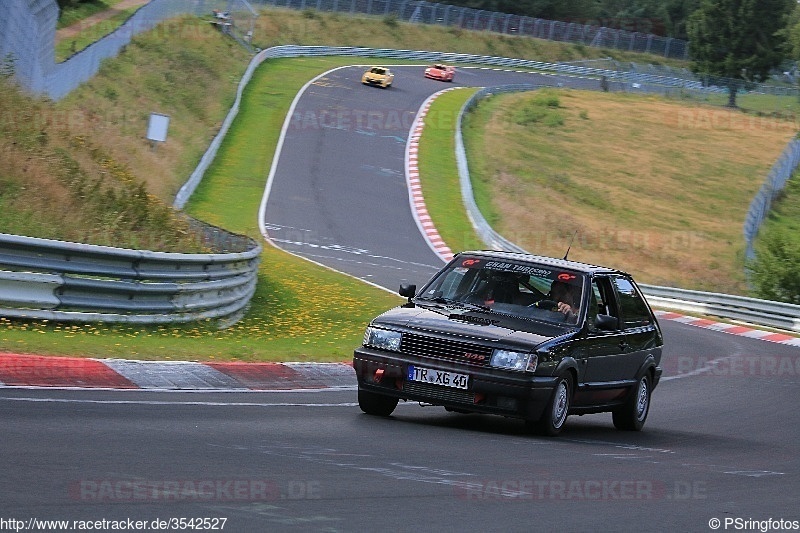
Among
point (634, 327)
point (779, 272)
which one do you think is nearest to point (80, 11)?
point (779, 272)

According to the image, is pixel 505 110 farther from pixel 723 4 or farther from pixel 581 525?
pixel 581 525

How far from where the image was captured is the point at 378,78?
212ft

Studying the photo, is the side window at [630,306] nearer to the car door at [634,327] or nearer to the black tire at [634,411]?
the car door at [634,327]

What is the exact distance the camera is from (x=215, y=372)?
12438mm

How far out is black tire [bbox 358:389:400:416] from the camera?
11.1 metres

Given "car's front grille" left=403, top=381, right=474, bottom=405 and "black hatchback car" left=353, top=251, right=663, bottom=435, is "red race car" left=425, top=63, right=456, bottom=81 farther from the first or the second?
"car's front grille" left=403, top=381, right=474, bottom=405

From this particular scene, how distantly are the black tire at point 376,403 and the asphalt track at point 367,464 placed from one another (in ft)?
0.53

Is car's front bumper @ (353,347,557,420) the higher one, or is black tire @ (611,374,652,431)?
car's front bumper @ (353,347,557,420)

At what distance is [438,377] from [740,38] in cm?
9245

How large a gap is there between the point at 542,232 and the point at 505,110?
23.9 meters

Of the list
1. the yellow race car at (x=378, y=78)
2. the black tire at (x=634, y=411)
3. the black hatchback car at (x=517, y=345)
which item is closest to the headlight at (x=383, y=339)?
the black hatchback car at (x=517, y=345)

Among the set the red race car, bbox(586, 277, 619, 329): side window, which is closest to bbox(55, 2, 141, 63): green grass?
the red race car

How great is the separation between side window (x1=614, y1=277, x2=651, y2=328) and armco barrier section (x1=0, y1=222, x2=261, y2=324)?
18.4 feet

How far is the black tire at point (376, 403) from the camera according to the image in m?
11.1
